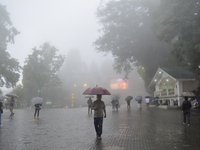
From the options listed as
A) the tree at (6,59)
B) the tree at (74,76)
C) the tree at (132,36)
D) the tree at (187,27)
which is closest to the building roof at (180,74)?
the tree at (132,36)

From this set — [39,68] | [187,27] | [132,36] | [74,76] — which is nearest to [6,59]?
[39,68]

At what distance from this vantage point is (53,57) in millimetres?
49562

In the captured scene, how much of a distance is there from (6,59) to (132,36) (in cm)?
2224

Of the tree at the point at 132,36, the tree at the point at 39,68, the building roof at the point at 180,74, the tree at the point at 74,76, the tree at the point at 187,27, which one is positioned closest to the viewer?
the tree at the point at 187,27

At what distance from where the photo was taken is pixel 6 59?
37.0 meters

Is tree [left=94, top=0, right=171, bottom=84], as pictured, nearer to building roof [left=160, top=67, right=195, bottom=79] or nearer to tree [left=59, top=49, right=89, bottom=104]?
building roof [left=160, top=67, right=195, bottom=79]

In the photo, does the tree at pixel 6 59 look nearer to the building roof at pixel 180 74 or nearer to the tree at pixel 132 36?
the tree at pixel 132 36

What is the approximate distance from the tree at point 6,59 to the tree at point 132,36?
16018mm

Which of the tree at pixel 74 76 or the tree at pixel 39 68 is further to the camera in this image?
the tree at pixel 74 76

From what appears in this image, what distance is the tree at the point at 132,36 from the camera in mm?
35406

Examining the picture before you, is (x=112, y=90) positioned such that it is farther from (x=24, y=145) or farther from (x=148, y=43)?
(x=24, y=145)

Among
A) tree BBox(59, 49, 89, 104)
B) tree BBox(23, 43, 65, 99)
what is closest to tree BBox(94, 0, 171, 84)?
tree BBox(23, 43, 65, 99)

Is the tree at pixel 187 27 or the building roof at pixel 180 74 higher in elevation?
the tree at pixel 187 27

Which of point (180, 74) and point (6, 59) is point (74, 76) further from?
point (180, 74)
